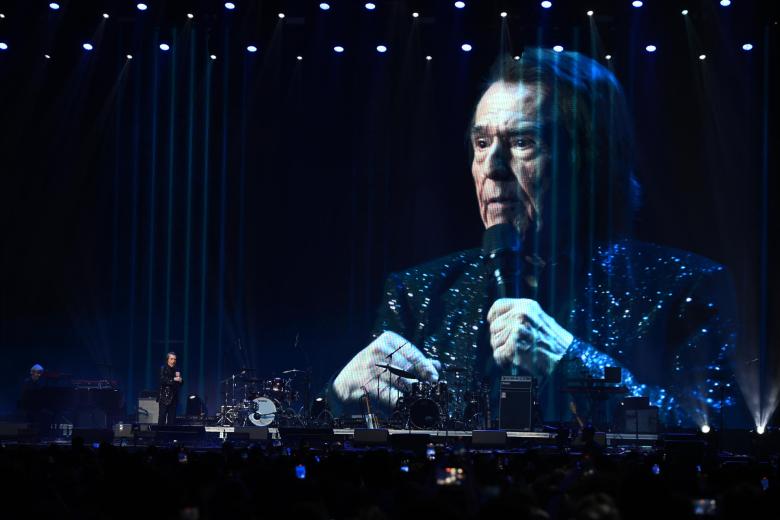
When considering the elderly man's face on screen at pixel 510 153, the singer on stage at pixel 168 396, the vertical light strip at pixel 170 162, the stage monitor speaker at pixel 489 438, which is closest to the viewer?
the stage monitor speaker at pixel 489 438

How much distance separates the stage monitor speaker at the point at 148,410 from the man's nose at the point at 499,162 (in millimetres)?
7368

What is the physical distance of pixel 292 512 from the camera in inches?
150

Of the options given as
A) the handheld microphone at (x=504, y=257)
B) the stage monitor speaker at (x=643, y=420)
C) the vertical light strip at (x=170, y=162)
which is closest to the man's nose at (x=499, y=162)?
the handheld microphone at (x=504, y=257)

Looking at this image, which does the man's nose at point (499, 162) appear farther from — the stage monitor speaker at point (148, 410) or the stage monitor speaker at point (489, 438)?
the stage monitor speaker at point (148, 410)

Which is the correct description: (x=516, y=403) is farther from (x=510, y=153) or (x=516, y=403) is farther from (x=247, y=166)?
(x=247, y=166)

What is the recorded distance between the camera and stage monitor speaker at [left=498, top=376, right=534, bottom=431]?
16344 millimetres

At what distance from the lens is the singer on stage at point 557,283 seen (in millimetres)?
17328

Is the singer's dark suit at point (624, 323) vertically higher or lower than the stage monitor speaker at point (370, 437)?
higher

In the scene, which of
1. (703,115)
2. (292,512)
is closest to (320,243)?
(703,115)

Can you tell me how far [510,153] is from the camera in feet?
60.2

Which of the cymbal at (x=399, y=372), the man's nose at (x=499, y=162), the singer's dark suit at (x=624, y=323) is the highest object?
the man's nose at (x=499, y=162)

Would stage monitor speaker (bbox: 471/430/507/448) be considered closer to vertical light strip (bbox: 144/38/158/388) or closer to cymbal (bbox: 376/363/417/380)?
cymbal (bbox: 376/363/417/380)

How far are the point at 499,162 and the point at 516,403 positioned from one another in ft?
15.3

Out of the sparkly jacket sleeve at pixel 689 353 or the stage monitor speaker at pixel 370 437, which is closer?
the stage monitor speaker at pixel 370 437
